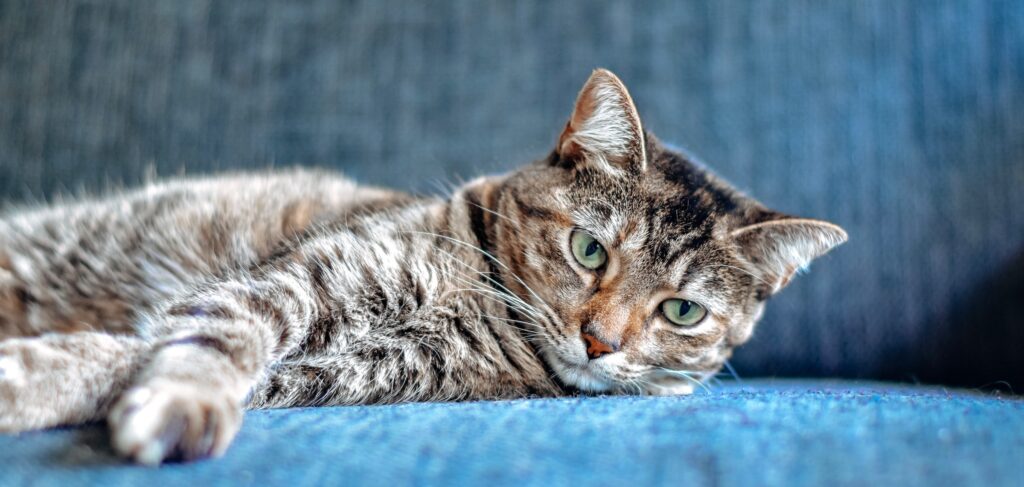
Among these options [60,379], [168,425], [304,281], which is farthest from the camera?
[304,281]

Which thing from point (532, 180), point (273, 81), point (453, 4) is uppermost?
point (453, 4)

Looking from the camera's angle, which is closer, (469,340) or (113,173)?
(469,340)

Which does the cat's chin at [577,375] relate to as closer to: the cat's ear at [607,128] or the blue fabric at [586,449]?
the blue fabric at [586,449]

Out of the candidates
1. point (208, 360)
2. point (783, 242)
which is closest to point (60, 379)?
point (208, 360)

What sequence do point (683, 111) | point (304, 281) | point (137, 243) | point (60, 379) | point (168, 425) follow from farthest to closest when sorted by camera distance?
point (683, 111), point (137, 243), point (304, 281), point (60, 379), point (168, 425)

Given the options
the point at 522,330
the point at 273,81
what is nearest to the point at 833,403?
the point at 522,330

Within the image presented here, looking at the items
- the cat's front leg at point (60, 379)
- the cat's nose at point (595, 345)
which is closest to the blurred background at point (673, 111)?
the cat's nose at point (595, 345)

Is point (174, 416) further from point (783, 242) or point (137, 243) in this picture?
point (783, 242)

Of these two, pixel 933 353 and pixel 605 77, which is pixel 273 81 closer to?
pixel 605 77
